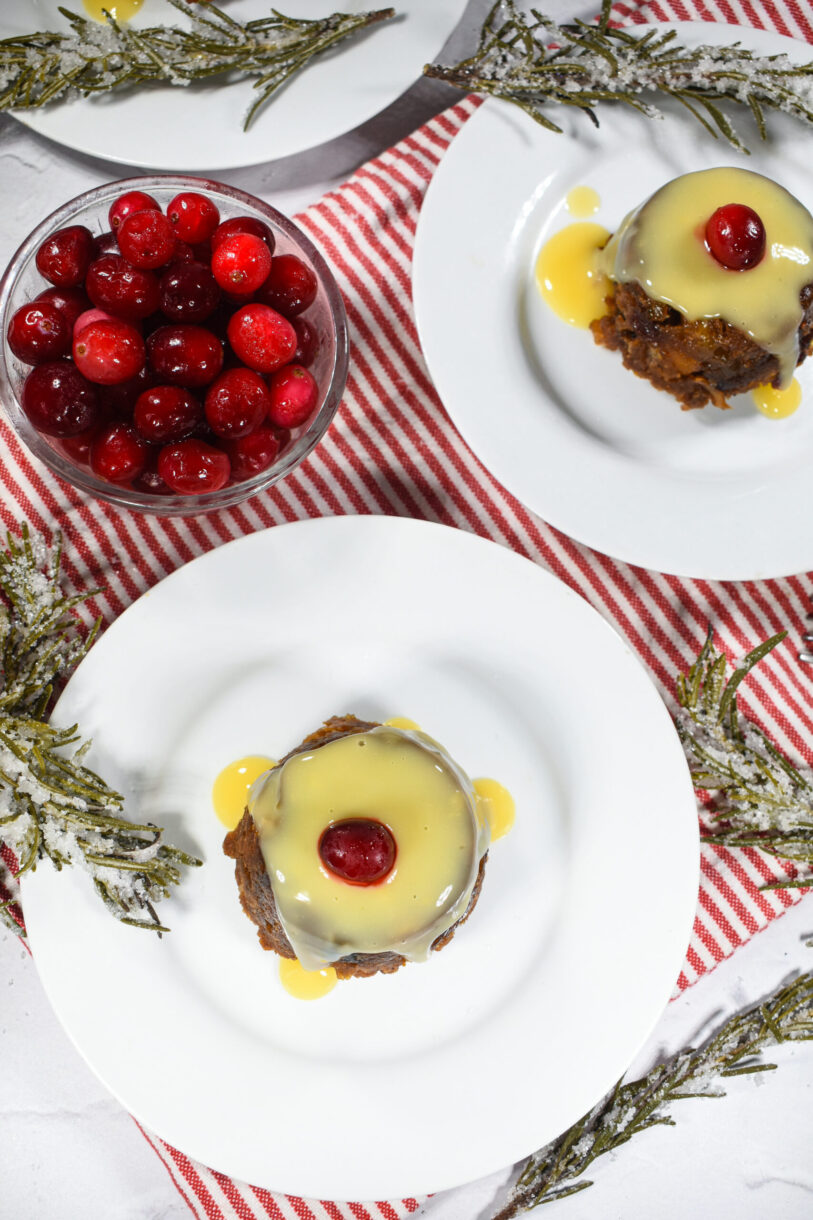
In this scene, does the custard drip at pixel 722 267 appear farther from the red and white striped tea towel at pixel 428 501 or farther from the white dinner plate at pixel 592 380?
the red and white striped tea towel at pixel 428 501

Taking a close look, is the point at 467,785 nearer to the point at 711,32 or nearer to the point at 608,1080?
the point at 608,1080

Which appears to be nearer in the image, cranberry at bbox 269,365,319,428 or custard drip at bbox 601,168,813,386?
cranberry at bbox 269,365,319,428

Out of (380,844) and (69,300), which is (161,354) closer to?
(69,300)

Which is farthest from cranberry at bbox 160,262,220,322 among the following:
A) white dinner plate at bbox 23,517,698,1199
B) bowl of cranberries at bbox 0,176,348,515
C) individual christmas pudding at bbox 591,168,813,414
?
individual christmas pudding at bbox 591,168,813,414

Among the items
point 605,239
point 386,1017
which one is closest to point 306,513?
point 605,239

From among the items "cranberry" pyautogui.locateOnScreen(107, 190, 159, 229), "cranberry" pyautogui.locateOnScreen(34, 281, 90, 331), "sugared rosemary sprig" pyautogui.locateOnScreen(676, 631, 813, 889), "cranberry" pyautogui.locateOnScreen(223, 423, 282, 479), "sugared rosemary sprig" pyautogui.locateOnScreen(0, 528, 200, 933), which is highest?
"cranberry" pyautogui.locateOnScreen(107, 190, 159, 229)

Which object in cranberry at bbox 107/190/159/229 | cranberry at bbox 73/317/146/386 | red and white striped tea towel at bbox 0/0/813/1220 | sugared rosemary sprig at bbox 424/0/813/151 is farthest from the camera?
red and white striped tea towel at bbox 0/0/813/1220

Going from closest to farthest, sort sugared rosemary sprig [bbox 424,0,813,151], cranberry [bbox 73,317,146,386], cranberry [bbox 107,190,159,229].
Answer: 1. cranberry [bbox 73,317,146,386]
2. cranberry [bbox 107,190,159,229]
3. sugared rosemary sprig [bbox 424,0,813,151]

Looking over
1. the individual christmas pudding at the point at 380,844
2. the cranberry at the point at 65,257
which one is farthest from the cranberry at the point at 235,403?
the individual christmas pudding at the point at 380,844

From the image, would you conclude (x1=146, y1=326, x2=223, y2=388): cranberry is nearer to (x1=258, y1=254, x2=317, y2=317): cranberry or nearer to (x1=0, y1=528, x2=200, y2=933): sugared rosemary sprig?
(x1=258, y1=254, x2=317, y2=317): cranberry
